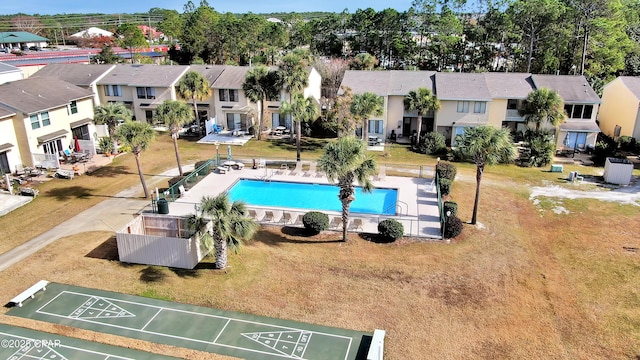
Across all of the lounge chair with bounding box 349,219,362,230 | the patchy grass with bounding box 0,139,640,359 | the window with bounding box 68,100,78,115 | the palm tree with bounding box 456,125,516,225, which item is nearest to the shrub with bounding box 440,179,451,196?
the patchy grass with bounding box 0,139,640,359

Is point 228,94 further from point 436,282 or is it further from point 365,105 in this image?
point 436,282

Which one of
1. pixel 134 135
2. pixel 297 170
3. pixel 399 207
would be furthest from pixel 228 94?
pixel 399 207

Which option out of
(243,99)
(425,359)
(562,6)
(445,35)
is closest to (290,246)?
(425,359)

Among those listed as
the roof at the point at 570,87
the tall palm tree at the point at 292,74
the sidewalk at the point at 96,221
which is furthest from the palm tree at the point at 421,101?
the sidewalk at the point at 96,221

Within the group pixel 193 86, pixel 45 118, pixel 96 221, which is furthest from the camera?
pixel 193 86

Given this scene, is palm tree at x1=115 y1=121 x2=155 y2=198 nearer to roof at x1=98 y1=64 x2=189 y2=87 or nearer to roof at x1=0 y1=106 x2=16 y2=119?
roof at x1=0 y1=106 x2=16 y2=119

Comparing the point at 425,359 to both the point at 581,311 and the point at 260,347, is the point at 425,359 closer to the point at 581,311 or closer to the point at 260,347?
the point at 260,347
